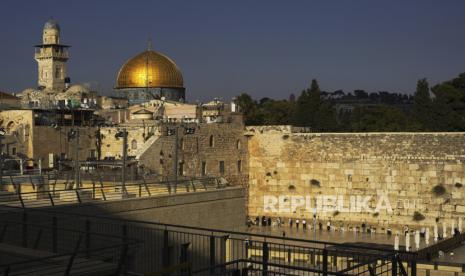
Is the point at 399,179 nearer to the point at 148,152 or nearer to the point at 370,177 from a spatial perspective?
the point at 370,177

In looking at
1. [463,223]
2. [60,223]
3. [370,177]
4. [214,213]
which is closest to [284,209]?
[370,177]

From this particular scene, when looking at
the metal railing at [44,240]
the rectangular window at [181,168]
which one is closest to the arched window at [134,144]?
the rectangular window at [181,168]

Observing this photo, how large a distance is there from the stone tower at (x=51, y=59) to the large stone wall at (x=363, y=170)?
52.5ft

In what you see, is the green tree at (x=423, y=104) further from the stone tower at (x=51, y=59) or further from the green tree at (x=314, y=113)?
the stone tower at (x=51, y=59)

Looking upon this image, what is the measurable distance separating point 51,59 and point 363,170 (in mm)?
22000

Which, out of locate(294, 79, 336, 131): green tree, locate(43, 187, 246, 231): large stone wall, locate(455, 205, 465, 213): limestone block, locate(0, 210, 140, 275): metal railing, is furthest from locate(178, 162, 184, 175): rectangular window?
locate(0, 210, 140, 275): metal railing

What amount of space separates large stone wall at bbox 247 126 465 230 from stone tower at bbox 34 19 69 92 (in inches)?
630

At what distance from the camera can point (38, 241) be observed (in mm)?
11445

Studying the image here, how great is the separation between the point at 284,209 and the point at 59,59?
757 inches

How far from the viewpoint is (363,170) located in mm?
32469

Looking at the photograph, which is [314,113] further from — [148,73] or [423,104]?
[148,73]

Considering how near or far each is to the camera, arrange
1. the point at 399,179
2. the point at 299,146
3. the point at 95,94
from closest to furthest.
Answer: the point at 399,179 → the point at 299,146 → the point at 95,94

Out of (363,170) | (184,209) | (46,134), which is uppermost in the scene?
(46,134)

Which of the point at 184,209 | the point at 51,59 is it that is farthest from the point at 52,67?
the point at 184,209
